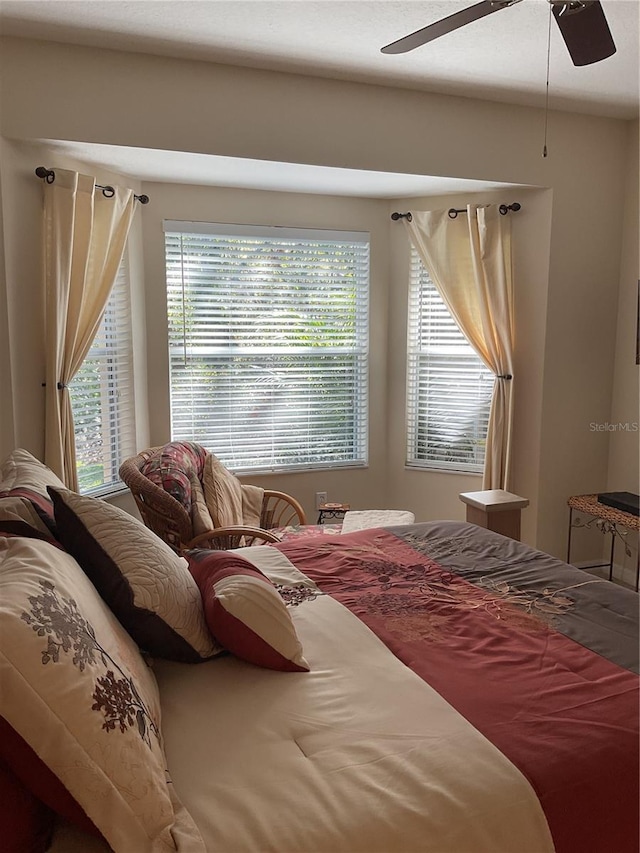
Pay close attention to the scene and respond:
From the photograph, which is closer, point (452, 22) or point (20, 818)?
point (20, 818)

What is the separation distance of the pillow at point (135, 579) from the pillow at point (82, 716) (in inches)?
10.2

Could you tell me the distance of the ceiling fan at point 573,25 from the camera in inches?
72.9

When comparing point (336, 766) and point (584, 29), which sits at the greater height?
point (584, 29)

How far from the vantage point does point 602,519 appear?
365cm

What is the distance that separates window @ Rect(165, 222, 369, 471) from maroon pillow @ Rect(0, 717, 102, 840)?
10.6 ft

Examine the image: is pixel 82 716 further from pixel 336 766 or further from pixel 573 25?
pixel 573 25

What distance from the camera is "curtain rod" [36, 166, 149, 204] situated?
3.06 m

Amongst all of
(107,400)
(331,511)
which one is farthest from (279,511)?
(107,400)

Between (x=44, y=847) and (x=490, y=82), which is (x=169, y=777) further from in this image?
(x=490, y=82)

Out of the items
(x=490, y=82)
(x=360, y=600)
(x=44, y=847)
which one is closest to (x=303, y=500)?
(x=360, y=600)

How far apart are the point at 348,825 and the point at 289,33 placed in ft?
9.77

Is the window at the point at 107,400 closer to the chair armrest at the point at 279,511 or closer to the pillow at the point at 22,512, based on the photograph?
the chair armrest at the point at 279,511

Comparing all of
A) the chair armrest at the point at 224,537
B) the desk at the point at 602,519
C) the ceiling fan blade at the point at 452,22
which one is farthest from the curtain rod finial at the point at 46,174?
the desk at the point at 602,519

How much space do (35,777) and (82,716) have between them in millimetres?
103
